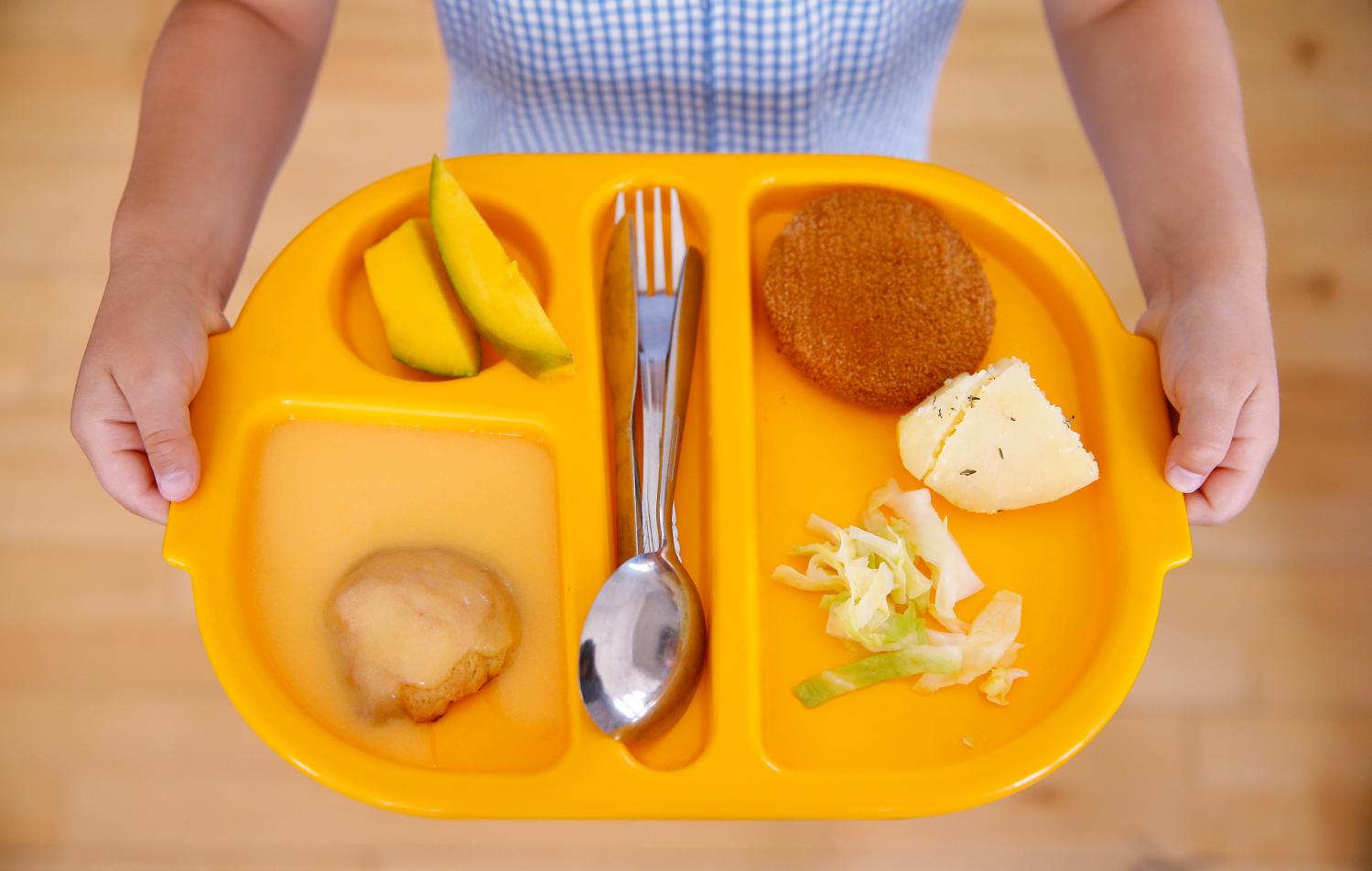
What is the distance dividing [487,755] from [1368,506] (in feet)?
6.69

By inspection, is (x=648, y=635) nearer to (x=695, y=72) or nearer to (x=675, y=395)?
(x=675, y=395)

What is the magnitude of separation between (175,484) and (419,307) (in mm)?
301

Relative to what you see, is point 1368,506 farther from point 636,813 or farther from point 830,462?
point 636,813

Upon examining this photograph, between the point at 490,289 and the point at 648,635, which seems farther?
the point at 490,289

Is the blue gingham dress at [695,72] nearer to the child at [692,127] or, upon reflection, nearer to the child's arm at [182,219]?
the child at [692,127]

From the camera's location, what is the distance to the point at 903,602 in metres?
1.09

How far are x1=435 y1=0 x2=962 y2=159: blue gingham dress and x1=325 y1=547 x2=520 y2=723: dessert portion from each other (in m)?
0.71

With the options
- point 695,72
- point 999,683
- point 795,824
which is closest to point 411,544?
point 999,683

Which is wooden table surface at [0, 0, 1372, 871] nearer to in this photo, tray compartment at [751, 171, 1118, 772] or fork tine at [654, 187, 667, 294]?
tray compartment at [751, 171, 1118, 772]

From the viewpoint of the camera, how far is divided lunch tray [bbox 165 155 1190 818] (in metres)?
1.00

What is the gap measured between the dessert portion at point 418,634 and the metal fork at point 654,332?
18 centimetres

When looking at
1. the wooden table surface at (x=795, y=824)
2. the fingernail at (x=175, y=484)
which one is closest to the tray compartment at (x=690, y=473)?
the fingernail at (x=175, y=484)

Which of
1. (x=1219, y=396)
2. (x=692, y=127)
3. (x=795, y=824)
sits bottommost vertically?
(x=795, y=824)

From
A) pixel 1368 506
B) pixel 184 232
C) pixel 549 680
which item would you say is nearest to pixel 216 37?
pixel 184 232
